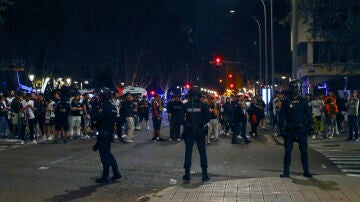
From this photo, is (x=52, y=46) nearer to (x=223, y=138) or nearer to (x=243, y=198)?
(x=223, y=138)

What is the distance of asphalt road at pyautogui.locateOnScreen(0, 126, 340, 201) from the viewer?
31.5 feet

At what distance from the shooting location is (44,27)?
40875 millimetres

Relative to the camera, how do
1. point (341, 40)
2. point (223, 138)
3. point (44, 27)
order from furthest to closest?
point (44, 27) < point (223, 138) < point (341, 40)

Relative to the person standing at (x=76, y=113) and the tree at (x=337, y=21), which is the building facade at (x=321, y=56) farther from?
the person standing at (x=76, y=113)

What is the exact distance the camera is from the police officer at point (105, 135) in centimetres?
1055

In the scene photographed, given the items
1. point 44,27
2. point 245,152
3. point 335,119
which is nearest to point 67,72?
point 44,27

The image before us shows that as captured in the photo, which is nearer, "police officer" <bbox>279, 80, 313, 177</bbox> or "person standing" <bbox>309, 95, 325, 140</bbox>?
"police officer" <bbox>279, 80, 313, 177</bbox>

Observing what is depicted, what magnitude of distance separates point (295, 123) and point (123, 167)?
14.1 ft

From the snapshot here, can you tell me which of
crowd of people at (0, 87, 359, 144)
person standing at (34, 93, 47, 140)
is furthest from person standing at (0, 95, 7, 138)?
person standing at (34, 93, 47, 140)

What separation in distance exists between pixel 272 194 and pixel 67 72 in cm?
4810

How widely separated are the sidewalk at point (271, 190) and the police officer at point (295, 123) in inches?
17.8

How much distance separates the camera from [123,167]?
12617 millimetres

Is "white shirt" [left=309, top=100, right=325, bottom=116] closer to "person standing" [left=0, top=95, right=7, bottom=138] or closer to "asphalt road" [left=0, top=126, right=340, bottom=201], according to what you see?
"asphalt road" [left=0, top=126, right=340, bottom=201]

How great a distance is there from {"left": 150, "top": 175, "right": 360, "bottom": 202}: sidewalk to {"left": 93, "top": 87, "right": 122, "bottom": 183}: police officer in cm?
160
